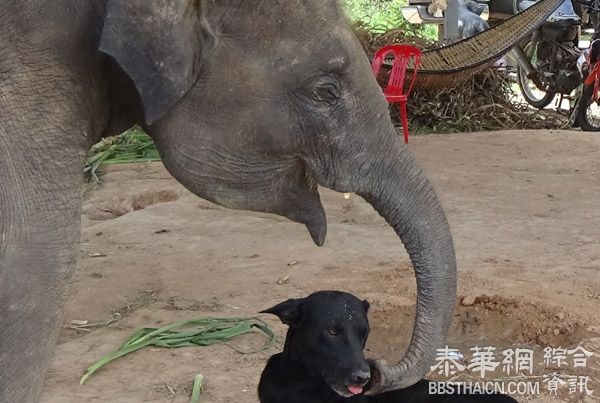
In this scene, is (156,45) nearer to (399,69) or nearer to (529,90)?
(399,69)

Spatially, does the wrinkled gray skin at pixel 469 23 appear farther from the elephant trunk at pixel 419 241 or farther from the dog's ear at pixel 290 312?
the elephant trunk at pixel 419 241

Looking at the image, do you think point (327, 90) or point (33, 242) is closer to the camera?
point (33, 242)

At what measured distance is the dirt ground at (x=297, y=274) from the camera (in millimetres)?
4371

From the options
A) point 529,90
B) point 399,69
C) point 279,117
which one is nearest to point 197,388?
point 279,117

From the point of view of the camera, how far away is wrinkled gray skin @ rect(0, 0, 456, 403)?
171 centimetres

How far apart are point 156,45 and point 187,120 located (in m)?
0.20

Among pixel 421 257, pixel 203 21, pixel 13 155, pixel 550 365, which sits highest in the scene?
pixel 203 21

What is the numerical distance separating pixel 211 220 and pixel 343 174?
4939 millimetres

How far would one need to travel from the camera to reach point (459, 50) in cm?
920

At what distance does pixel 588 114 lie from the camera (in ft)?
37.1

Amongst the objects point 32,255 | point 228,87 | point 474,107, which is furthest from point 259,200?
point 474,107

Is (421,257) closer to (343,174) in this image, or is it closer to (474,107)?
(343,174)

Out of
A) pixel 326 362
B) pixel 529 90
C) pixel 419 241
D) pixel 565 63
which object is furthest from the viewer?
pixel 529 90

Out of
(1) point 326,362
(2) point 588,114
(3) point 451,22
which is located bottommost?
(2) point 588,114
